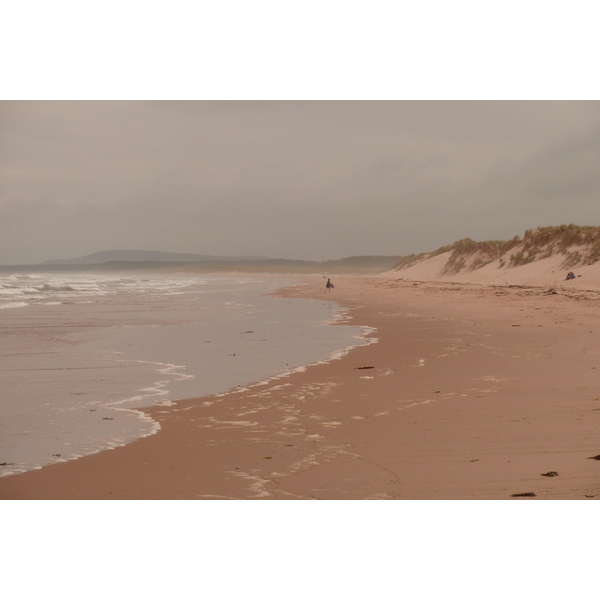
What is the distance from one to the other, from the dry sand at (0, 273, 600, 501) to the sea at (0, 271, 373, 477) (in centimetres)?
39

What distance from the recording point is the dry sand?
12.6 feet

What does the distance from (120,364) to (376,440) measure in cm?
501

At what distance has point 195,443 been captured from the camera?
4.82m

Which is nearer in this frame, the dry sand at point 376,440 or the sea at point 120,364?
the dry sand at point 376,440

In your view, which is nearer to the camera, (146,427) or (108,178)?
(146,427)

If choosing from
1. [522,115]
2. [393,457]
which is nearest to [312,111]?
[522,115]

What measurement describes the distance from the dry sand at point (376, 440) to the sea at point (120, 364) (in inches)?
A: 15.5

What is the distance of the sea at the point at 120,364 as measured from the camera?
520 cm

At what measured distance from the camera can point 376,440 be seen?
15.6 ft

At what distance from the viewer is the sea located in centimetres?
520

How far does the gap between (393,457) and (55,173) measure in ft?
23.0

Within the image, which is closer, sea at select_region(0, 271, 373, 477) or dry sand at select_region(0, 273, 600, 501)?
dry sand at select_region(0, 273, 600, 501)

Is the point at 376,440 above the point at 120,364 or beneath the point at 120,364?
above

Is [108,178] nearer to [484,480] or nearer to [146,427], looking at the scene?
[146,427]
